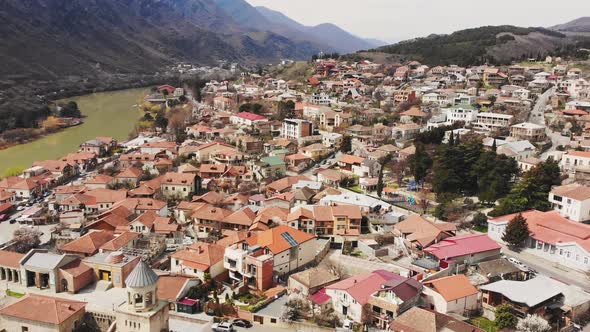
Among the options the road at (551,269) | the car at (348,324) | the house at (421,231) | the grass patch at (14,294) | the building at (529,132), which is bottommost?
the grass patch at (14,294)

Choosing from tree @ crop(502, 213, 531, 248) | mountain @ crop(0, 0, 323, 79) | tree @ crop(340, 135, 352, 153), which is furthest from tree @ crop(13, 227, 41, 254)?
mountain @ crop(0, 0, 323, 79)

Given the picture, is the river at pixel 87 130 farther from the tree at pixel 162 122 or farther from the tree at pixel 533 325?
the tree at pixel 533 325

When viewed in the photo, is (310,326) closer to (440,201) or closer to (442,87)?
(440,201)

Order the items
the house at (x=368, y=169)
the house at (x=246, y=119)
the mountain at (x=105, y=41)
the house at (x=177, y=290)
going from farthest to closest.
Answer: the mountain at (x=105, y=41), the house at (x=246, y=119), the house at (x=368, y=169), the house at (x=177, y=290)

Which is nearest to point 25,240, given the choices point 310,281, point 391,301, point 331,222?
point 310,281

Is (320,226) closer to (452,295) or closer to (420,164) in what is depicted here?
(420,164)

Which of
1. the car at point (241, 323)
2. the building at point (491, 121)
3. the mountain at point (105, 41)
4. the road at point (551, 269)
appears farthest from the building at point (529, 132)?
the mountain at point (105, 41)

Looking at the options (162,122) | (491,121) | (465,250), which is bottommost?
(465,250)
